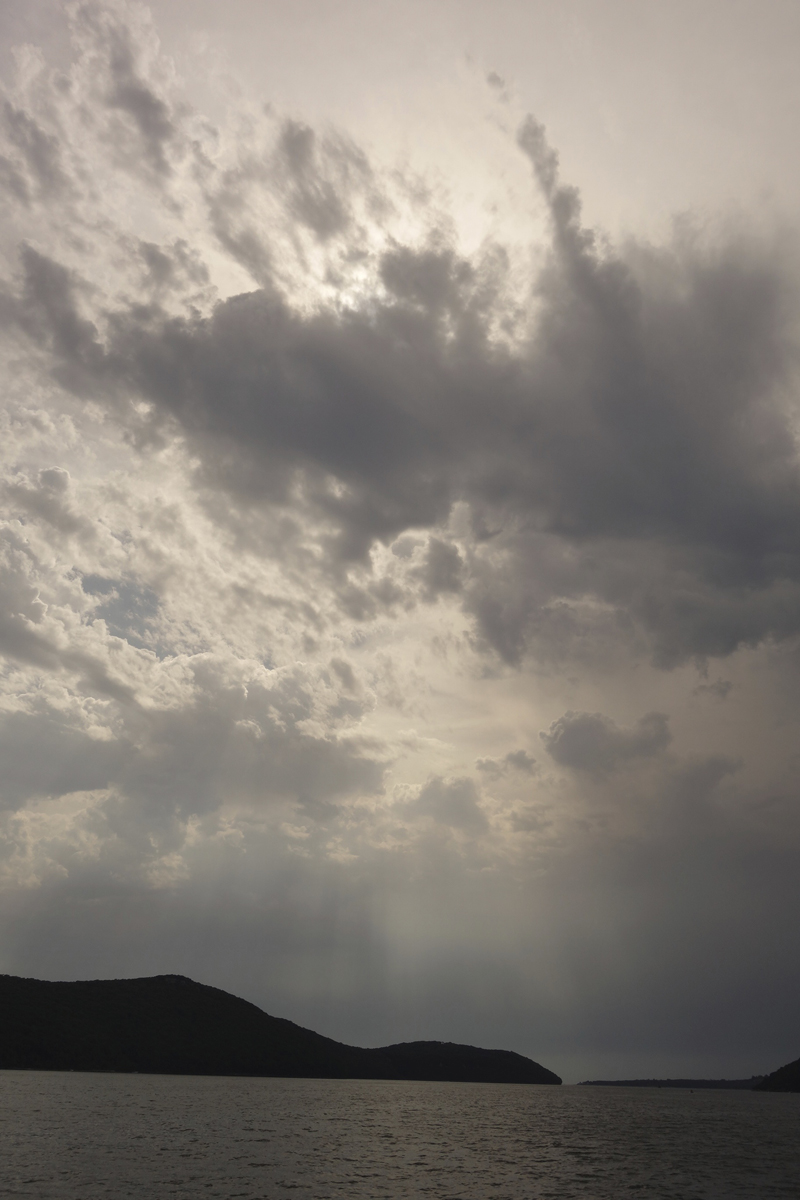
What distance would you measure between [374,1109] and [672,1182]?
12965cm

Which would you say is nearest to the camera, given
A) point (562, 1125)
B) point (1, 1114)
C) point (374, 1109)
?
point (1, 1114)

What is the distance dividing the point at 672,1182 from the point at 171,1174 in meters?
49.9

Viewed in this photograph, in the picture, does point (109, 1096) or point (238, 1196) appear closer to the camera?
point (238, 1196)

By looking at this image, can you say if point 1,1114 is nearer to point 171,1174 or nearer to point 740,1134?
point 171,1174

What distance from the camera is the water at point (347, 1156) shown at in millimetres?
64000

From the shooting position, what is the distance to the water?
64.0 meters

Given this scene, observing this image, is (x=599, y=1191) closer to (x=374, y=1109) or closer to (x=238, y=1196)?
(x=238, y=1196)

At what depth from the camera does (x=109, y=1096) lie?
541ft

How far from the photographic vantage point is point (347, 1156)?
88375 millimetres

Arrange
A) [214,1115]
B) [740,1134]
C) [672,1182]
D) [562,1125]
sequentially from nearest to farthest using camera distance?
1. [672,1182]
2. [214,1115]
3. [740,1134]
4. [562,1125]

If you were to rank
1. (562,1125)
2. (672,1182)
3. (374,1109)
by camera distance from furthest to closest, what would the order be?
(374,1109), (562,1125), (672,1182)

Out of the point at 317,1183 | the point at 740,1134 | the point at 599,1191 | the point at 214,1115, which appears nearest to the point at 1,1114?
the point at 214,1115

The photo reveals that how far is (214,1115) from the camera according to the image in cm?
13350

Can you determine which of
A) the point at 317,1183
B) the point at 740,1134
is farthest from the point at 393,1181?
the point at 740,1134
